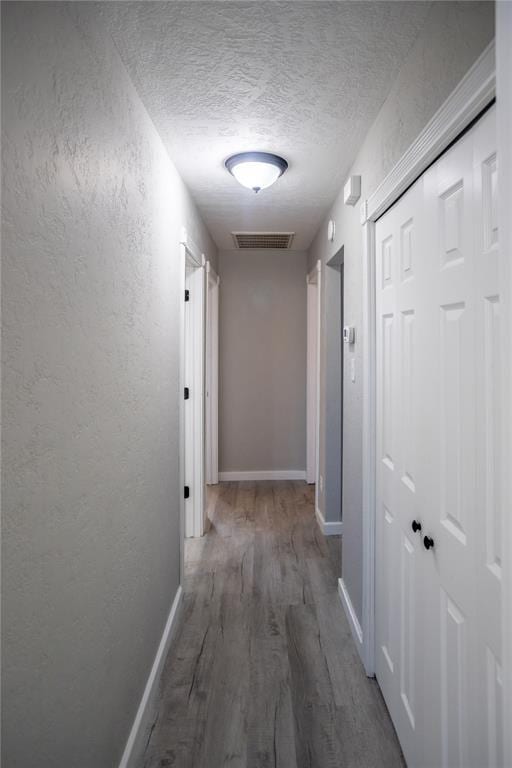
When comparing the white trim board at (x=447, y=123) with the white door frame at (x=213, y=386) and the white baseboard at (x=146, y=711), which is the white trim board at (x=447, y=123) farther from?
Answer: the white door frame at (x=213, y=386)

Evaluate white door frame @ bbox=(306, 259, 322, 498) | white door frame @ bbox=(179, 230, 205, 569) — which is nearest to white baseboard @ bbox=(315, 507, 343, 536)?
white door frame @ bbox=(306, 259, 322, 498)

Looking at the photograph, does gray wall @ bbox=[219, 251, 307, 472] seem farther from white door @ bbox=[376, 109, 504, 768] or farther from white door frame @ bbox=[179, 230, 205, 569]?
white door @ bbox=[376, 109, 504, 768]

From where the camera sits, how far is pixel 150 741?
172 cm

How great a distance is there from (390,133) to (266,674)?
2.28 metres

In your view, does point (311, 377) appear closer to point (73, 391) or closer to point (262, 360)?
point (262, 360)

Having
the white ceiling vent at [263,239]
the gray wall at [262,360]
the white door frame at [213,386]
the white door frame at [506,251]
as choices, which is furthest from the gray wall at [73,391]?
the gray wall at [262,360]

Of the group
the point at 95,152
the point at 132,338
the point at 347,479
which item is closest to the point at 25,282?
the point at 95,152

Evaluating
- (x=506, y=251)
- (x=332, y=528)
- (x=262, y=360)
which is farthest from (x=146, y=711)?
(x=262, y=360)

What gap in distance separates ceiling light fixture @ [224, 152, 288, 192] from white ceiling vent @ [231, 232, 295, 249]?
1.68 m

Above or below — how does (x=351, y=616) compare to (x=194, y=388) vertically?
below

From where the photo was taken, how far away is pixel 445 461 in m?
1.29

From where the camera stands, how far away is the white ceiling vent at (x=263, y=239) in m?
4.16

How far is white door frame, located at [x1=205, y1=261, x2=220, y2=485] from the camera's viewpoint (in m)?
4.72

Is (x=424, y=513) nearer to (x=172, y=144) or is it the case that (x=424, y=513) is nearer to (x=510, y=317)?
(x=510, y=317)
